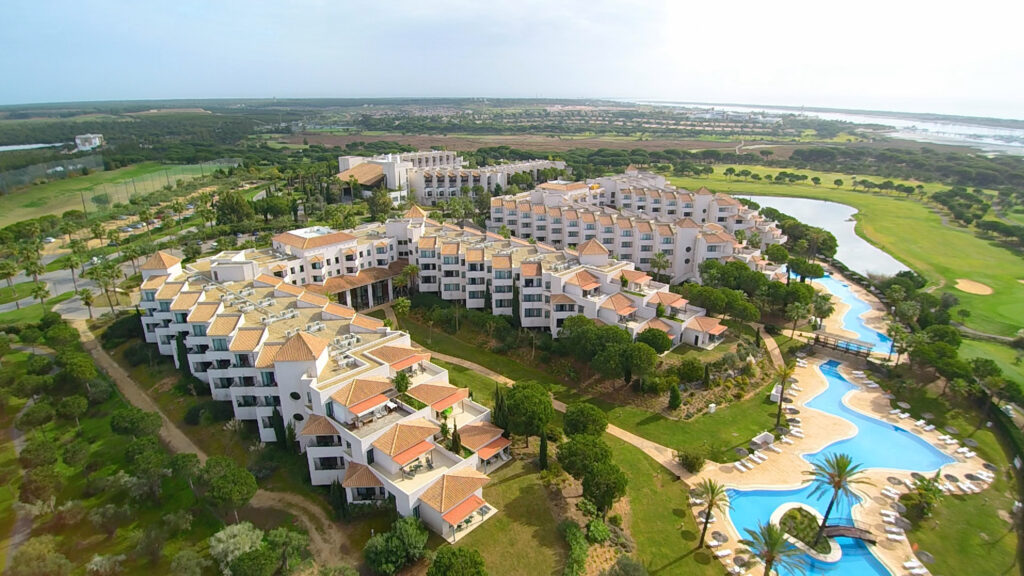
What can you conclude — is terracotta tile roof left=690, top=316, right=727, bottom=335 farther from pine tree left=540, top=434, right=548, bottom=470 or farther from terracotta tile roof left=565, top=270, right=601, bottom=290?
pine tree left=540, top=434, right=548, bottom=470

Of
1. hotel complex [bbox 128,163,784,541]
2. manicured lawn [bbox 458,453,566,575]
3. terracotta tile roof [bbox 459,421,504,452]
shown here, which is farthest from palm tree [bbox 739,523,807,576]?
terracotta tile roof [bbox 459,421,504,452]

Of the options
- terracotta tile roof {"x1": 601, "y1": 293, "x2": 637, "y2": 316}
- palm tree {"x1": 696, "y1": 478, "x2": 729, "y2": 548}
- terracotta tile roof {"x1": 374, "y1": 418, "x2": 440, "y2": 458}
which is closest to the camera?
palm tree {"x1": 696, "y1": 478, "x2": 729, "y2": 548}

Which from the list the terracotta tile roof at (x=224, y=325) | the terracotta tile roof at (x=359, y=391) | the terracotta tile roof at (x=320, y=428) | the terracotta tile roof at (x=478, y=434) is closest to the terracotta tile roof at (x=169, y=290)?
the terracotta tile roof at (x=224, y=325)

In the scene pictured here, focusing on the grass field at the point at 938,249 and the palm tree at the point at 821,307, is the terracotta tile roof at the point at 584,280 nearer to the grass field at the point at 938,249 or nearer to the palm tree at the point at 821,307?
the palm tree at the point at 821,307

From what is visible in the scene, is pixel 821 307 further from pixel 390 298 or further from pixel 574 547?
pixel 390 298

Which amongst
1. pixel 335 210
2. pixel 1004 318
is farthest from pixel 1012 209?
pixel 335 210

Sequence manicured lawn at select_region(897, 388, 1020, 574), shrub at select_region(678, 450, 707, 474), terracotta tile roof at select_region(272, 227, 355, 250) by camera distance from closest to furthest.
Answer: manicured lawn at select_region(897, 388, 1020, 574)
shrub at select_region(678, 450, 707, 474)
terracotta tile roof at select_region(272, 227, 355, 250)

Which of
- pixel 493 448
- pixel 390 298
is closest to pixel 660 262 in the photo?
pixel 390 298

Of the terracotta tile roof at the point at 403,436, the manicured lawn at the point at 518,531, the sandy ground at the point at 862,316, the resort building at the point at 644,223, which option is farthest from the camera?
the resort building at the point at 644,223
